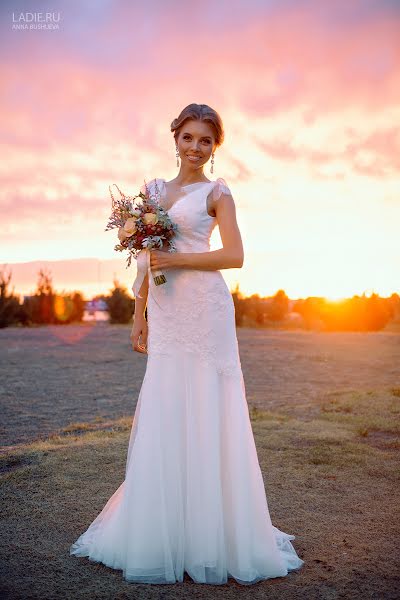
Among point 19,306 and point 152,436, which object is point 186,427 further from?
point 19,306

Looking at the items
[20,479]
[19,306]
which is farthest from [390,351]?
[19,306]

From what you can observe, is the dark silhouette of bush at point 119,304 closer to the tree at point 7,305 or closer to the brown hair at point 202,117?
the tree at point 7,305

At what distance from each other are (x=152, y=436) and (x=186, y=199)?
1.39 meters

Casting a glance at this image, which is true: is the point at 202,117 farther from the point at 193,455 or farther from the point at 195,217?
the point at 193,455

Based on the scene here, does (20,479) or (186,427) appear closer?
(186,427)

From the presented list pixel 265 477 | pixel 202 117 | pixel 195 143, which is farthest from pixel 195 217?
pixel 265 477

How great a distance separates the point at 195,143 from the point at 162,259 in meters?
0.72

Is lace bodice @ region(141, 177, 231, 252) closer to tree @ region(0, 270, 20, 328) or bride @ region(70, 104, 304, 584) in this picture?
bride @ region(70, 104, 304, 584)

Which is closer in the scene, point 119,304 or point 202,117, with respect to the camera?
point 202,117

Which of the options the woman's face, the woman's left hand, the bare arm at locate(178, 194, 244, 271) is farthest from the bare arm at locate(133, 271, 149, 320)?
the woman's face

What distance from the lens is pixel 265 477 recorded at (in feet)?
16.9

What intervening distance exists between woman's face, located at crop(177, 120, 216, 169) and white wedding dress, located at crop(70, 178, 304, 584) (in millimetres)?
156

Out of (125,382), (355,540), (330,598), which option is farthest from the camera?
(125,382)

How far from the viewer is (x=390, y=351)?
56.6 feet
